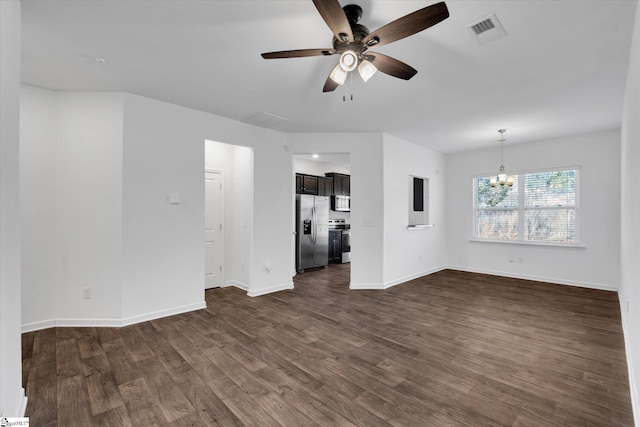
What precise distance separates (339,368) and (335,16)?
2553mm

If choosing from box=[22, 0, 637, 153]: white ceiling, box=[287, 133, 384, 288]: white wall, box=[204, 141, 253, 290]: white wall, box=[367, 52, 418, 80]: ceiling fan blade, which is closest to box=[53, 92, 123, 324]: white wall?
box=[22, 0, 637, 153]: white ceiling

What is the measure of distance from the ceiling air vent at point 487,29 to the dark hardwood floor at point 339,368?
2682mm

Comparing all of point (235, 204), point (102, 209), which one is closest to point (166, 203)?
point (102, 209)

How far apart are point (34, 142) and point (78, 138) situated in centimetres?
40

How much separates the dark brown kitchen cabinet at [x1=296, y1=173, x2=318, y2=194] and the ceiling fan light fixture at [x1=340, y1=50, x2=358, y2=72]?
4697 millimetres

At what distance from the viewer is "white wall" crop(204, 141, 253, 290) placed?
4812mm

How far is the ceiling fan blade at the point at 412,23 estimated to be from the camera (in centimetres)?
159

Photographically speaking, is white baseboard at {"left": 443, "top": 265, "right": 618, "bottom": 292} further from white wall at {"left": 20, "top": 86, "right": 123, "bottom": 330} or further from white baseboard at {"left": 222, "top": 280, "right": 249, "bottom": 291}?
white wall at {"left": 20, "top": 86, "right": 123, "bottom": 330}

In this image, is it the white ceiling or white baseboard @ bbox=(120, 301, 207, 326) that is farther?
white baseboard @ bbox=(120, 301, 207, 326)

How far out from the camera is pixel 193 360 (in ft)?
8.36

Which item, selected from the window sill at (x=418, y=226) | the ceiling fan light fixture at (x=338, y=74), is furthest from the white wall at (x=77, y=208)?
the window sill at (x=418, y=226)

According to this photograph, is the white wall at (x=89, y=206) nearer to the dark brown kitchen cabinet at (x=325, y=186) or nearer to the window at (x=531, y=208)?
the dark brown kitchen cabinet at (x=325, y=186)

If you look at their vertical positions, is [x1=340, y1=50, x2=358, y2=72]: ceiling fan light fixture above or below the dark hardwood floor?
above

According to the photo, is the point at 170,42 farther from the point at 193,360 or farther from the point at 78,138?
the point at 193,360
